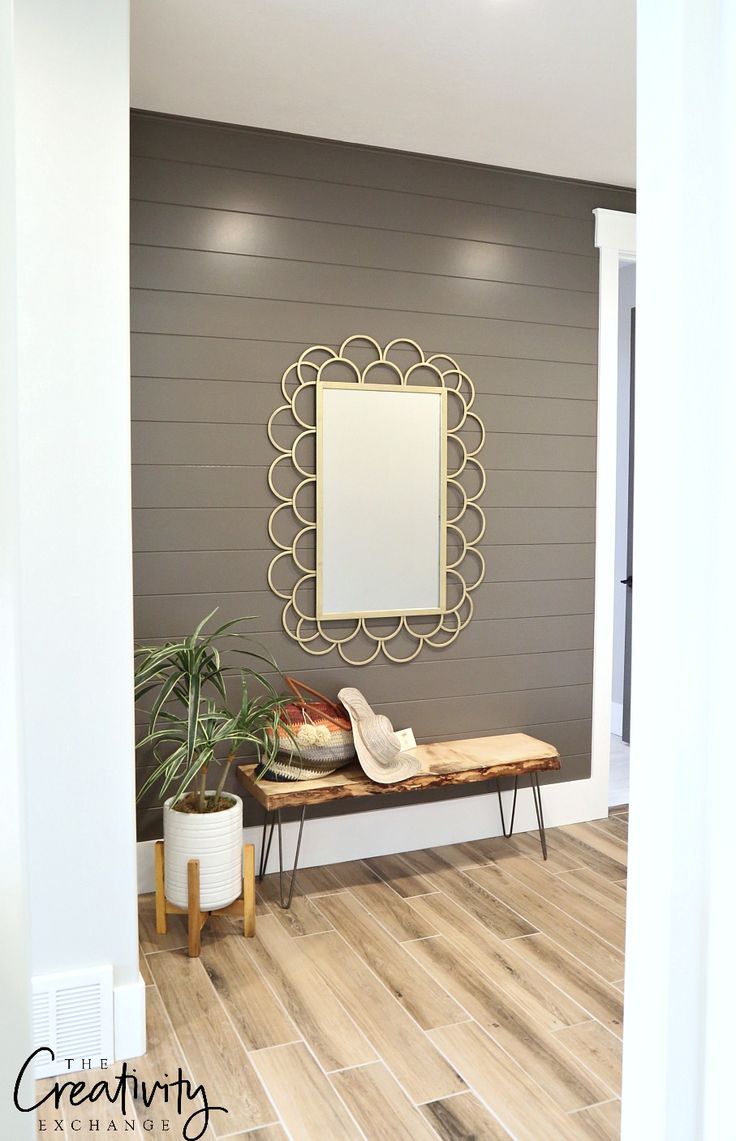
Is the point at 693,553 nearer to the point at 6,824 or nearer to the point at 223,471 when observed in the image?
the point at 6,824

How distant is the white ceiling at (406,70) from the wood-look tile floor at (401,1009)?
8.99ft

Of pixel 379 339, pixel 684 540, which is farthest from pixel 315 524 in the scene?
pixel 684 540

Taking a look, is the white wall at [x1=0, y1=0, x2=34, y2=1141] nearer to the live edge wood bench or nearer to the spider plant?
the spider plant

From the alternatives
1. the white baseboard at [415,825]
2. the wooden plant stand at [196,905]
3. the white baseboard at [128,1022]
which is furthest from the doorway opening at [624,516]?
the white baseboard at [128,1022]

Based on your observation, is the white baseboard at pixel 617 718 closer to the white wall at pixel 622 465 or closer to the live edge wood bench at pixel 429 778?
the white wall at pixel 622 465

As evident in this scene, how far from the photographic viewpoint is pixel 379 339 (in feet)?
11.2

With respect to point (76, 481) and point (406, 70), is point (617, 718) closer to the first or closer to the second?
point (406, 70)

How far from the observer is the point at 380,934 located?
9.25ft

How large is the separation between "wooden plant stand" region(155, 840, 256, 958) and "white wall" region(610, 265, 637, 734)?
3283 millimetres

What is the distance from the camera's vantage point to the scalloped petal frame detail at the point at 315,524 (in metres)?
3.28

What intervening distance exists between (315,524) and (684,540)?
8.67 feet

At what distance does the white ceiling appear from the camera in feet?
7.88

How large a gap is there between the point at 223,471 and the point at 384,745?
3.79 feet

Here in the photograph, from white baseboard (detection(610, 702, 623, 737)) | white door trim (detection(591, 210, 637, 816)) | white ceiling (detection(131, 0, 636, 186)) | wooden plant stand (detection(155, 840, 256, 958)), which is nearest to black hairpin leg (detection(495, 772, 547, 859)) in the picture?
white door trim (detection(591, 210, 637, 816))
